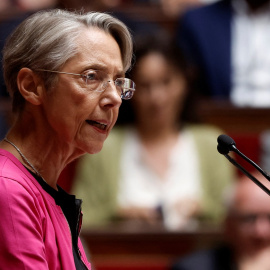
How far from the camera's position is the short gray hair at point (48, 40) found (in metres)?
0.62

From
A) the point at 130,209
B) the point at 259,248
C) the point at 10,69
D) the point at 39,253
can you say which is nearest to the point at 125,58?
the point at 10,69

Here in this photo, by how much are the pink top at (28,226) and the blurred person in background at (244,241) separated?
0.75 m

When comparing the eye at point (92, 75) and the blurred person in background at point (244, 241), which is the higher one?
the eye at point (92, 75)

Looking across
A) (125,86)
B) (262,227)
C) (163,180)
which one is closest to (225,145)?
(125,86)

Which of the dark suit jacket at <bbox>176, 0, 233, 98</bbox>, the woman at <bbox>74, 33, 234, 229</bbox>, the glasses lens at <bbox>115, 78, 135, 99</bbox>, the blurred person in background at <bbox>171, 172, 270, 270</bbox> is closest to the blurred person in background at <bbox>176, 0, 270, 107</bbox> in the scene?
the dark suit jacket at <bbox>176, 0, 233, 98</bbox>

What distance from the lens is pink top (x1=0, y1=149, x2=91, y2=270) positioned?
1.80 ft

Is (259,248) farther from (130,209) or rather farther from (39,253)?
(39,253)

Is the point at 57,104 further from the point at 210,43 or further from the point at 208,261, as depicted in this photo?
the point at 210,43

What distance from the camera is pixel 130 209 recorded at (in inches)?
61.0

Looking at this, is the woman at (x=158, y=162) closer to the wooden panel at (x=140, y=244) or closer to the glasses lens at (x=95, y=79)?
the wooden panel at (x=140, y=244)

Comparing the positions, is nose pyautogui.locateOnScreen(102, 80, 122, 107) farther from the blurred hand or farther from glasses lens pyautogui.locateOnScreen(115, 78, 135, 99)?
the blurred hand

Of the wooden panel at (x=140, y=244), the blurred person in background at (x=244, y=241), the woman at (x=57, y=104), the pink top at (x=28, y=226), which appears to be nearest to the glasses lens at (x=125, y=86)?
the woman at (x=57, y=104)

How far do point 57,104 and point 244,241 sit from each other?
816 mm

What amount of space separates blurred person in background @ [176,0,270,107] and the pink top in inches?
47.5
